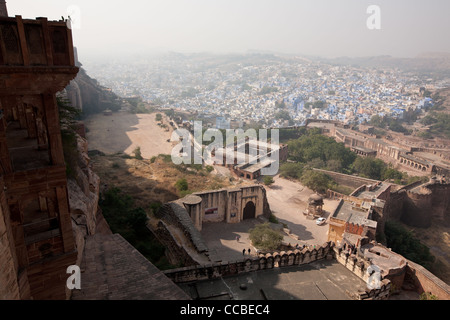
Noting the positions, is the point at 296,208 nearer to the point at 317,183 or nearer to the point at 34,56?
the point at 317,183

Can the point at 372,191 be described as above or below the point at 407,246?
above

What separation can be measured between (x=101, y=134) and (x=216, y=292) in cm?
4730

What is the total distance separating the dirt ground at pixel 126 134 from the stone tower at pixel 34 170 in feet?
116

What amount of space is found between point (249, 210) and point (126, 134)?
123 ft

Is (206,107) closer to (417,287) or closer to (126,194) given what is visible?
(126,194)

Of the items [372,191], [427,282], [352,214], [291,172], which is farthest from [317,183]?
[427,282]

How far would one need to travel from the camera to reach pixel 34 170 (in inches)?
234

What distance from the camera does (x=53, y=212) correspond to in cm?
652

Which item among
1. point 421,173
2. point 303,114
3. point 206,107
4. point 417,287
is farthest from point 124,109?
point 417,287

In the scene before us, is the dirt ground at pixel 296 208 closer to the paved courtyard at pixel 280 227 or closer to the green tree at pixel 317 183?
the paved courtyard at pixel 280 227

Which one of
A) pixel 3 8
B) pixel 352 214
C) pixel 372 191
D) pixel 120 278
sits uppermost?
pixel 3 8

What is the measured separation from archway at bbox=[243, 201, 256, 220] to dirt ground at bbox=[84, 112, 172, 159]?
2327 centimetres

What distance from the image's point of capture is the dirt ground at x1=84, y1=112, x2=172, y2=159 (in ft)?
147
